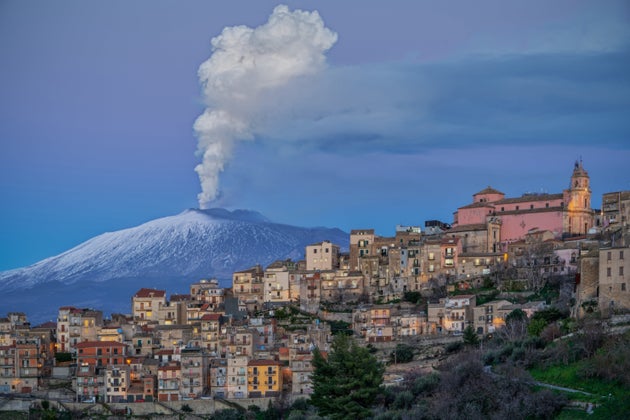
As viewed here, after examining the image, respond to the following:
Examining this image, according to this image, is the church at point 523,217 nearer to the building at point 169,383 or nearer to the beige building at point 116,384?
the building at point 169,383

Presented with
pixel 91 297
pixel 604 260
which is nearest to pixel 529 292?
pixel 604 260

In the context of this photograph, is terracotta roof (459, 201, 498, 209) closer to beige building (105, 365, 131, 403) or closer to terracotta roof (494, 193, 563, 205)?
terracotta roof (494, 193, 563, 205)

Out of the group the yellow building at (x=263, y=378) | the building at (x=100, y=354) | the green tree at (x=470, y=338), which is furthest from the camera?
the building at (x=100, y=354)

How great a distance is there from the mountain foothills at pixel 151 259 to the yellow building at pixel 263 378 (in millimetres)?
35608

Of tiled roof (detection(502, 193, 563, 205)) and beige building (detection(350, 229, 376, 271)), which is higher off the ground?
tiled roof (detection(502, 193, 563, 205))

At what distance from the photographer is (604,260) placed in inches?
1364

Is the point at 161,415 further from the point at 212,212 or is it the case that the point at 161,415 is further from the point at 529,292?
the point at 212,212

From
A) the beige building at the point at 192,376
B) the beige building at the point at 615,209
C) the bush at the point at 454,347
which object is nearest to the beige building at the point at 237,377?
the beige building at the point at 192,376

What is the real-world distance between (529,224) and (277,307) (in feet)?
41.2

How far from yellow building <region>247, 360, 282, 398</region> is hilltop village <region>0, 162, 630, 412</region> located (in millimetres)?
46

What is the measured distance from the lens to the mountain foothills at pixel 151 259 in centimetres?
8331

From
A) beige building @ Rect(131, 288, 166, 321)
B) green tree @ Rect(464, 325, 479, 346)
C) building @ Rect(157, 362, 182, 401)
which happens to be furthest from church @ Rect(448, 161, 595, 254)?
building @ Rect(157, 362, 182, 401)

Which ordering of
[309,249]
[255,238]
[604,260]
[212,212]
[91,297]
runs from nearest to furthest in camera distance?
[604,260] < [309,249] < [91,297] < [255,238] < [212,212]

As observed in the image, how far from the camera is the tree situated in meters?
31.8
